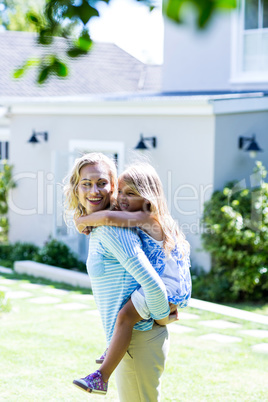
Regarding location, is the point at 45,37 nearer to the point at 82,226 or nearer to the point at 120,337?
the point at 82,226

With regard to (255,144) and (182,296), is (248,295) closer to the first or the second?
(255,144)

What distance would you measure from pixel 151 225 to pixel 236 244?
19.5 feet

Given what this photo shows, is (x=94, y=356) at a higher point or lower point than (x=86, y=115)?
lower

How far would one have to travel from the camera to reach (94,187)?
318cm

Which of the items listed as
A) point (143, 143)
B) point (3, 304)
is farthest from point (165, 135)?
point (3, 304)

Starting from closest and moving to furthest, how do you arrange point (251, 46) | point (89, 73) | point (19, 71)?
point (19, 71) → point (251, 46) → point (89, 73)

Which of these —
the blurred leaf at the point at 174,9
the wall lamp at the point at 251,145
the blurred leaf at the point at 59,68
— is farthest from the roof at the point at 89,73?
the blurred leaf at the point at 174,9

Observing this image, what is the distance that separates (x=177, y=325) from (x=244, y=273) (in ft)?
6.84

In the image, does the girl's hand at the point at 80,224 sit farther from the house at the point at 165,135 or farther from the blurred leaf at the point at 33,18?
the house at the point at 165,135

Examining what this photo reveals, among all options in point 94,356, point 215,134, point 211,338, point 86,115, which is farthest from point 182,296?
point 86,115

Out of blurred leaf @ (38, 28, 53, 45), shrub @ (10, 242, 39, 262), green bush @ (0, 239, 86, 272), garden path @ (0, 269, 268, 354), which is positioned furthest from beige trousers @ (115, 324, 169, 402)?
shrub @ (10, 242, 39, 262)

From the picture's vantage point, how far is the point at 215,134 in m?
9.38

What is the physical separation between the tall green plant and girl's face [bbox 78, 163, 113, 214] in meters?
9.63

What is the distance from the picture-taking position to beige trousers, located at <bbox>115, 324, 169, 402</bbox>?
304 centimetres
